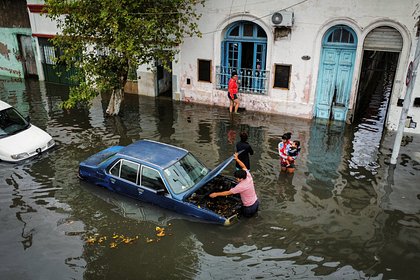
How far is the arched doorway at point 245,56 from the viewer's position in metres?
15.8

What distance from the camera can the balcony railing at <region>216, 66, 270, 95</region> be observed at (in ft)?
52.0

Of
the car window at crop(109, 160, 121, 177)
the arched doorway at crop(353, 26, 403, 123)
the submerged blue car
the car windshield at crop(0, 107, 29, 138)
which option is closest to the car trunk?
the submerged blue car

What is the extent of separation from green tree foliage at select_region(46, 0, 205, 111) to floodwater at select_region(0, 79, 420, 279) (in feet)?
8.40

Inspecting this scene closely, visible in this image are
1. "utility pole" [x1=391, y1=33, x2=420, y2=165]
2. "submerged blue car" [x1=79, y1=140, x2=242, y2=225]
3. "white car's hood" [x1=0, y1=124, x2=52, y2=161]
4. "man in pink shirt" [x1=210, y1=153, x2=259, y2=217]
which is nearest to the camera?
"man in pink shirt" [x1=210, y1=153, x2=259, y2=217]

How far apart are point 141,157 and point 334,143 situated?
24.8 feet

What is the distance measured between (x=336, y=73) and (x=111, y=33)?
29.9 ft

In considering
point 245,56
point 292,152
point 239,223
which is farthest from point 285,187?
point 245,56

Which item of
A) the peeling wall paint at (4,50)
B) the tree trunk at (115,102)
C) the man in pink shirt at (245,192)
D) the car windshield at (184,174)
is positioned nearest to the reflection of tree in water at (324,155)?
the man in pink shirt at (245,192)

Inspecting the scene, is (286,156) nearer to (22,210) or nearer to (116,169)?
(116,169)

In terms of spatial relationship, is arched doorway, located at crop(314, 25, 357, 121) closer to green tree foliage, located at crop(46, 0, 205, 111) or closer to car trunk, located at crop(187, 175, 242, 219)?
green tree foliage, located at crop(46, 0, 205, 111)

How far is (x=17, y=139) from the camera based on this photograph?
10961mm

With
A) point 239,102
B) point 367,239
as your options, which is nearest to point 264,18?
point 239,102

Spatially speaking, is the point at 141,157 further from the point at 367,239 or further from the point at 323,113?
the point at 323,113

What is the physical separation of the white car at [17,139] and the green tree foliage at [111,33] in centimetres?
210
